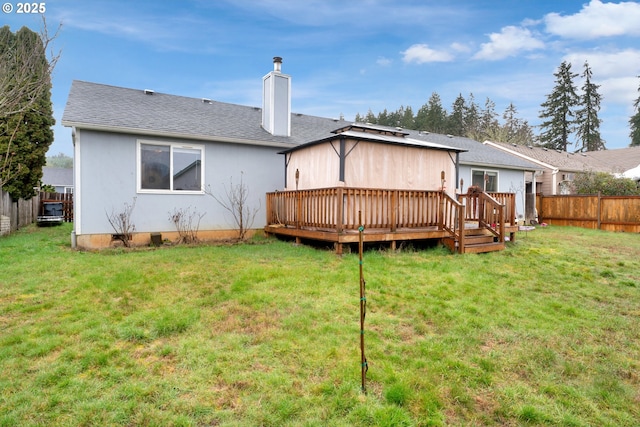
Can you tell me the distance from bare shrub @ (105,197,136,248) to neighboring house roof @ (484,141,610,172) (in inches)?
843

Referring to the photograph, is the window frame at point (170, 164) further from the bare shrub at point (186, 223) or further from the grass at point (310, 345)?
the grass at point (310, 345)

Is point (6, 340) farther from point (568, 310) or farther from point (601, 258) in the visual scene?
point (601, 258)

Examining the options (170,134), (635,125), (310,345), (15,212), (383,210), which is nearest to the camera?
(310,345)

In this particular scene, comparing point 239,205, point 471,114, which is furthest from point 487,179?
point 471,114

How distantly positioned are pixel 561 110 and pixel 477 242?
134 feet

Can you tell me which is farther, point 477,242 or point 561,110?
point 561,110

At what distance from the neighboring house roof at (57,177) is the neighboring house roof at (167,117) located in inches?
1280

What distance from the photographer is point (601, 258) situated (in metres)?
7.53

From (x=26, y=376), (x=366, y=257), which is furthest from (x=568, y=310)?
(x=26, y=376)

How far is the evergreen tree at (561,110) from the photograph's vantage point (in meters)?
38.6

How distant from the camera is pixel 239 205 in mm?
9875

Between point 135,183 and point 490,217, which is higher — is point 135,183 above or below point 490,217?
above

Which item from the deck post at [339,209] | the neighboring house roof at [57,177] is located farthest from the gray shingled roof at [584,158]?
the neighboring house roof at [57,177]

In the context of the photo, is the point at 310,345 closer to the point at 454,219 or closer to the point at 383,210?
the point at 383,210
